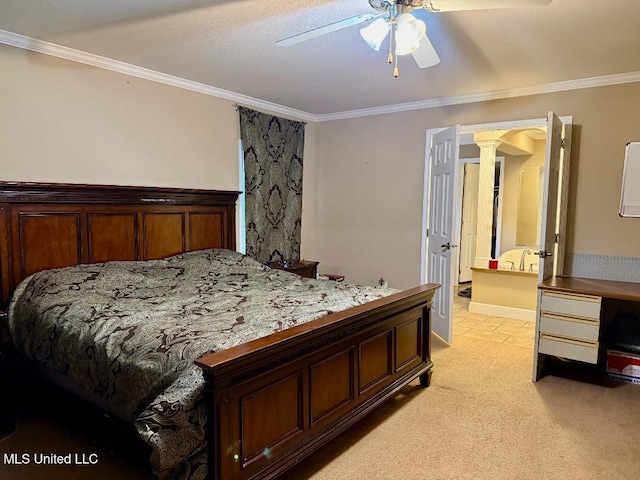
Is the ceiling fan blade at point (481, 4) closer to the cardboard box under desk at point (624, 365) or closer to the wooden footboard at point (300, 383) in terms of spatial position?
the wooden footboard at point (300, 383)

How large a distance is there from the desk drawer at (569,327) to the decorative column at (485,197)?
231 cm

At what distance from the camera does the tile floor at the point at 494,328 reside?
14.0ft

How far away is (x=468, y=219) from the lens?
7234 mm

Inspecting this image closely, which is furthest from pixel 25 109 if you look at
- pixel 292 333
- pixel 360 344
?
pixel 360 344

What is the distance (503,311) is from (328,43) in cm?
372

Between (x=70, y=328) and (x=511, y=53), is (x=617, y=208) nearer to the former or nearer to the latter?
(x=511, y=53)

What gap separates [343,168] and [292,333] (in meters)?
3.54

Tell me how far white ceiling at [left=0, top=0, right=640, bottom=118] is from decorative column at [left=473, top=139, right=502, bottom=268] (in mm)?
1615

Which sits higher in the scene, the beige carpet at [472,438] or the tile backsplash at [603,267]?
the tile backsplash at [603,267]

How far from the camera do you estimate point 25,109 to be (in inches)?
117

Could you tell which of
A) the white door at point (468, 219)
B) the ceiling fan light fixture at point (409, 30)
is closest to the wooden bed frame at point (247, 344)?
the ceiling fan light fixture at point (409, 30)

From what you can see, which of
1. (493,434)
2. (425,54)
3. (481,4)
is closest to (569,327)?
(493,434)

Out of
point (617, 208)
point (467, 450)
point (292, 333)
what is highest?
point (617, 208)

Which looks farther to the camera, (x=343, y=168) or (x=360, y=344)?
(x=343, y=168)
